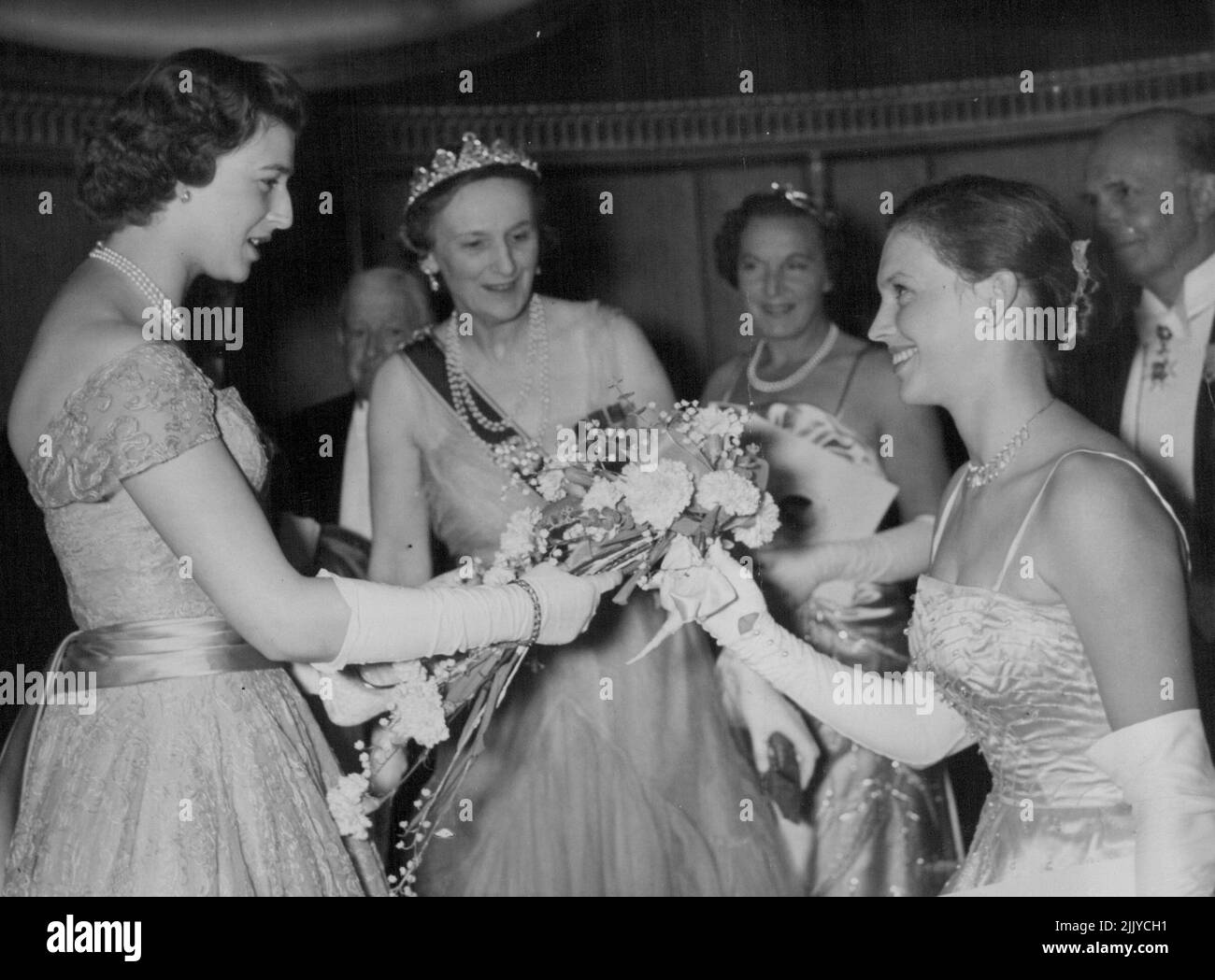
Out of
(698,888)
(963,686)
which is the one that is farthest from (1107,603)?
(698,888)

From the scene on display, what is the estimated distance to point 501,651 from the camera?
1.88 meters

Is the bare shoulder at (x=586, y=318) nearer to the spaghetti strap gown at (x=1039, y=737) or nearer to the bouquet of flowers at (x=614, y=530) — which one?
the bouquet of flowers at (x=614, y=530)

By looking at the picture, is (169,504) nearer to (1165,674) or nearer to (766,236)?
(1165,674)

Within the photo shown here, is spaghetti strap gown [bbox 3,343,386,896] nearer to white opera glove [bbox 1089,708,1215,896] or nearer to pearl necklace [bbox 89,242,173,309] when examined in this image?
pearl necklace [bbox 89,242,173,309]

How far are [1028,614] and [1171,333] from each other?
98cm

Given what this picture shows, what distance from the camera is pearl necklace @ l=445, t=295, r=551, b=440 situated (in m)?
2.36

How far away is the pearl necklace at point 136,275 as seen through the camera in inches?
69.8

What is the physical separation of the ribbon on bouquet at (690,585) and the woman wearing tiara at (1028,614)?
0.02 metres

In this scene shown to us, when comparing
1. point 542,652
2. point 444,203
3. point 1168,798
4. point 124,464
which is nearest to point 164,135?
point 124,464

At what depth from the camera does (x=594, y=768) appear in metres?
2.31

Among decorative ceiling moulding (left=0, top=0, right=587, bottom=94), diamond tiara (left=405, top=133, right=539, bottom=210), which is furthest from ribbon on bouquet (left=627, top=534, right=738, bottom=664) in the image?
decorative ceiling moulding (left=0, top=0, right=587, bottom=94)

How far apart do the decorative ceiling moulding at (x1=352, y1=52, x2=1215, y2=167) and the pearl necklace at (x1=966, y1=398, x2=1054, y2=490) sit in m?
1.01

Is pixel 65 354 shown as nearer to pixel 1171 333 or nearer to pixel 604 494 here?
pixel 604 494

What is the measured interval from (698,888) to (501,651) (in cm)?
62
